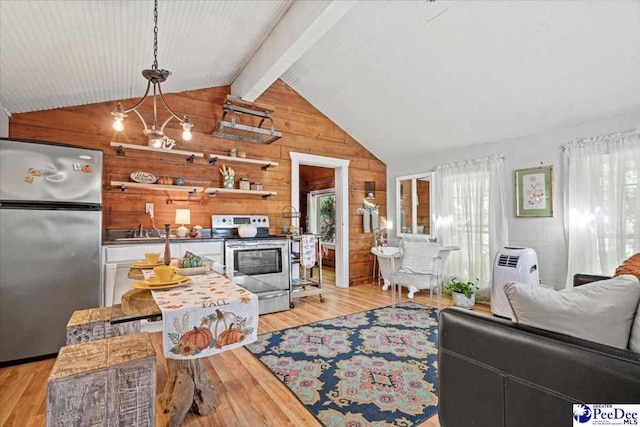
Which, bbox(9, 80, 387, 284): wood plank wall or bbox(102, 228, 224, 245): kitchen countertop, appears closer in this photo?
bbox(102, 228, 224, 245): kitchen countertop

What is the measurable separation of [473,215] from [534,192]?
0.84 meters

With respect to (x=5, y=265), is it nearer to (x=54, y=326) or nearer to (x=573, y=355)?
(x=54, y=326)

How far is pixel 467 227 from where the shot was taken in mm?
4609

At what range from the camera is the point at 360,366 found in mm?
2412

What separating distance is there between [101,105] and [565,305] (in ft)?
14.9

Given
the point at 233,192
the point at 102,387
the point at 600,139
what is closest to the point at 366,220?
the point at 233,192

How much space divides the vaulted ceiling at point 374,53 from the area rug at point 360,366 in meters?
2.86

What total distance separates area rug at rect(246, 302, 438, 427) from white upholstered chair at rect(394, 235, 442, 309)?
1.83 ft

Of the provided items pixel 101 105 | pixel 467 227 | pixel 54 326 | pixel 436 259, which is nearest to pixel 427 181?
pixel 467 227

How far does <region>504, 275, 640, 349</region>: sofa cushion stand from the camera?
3.49 feet

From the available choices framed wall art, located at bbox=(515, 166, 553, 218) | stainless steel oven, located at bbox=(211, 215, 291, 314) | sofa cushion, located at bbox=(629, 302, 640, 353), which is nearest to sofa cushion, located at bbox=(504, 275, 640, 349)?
sofa cushion, located at bbox=(629, 302, 640, 353)

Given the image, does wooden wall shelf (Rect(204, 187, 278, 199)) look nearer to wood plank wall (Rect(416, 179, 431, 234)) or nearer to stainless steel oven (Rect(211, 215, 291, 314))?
stainless steel oven (Rect(211, 215, 291, 314))

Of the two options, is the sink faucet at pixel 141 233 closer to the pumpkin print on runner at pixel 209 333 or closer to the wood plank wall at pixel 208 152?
the wood plank wall at pixel 208 152

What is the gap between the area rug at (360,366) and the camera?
1.87 meters
